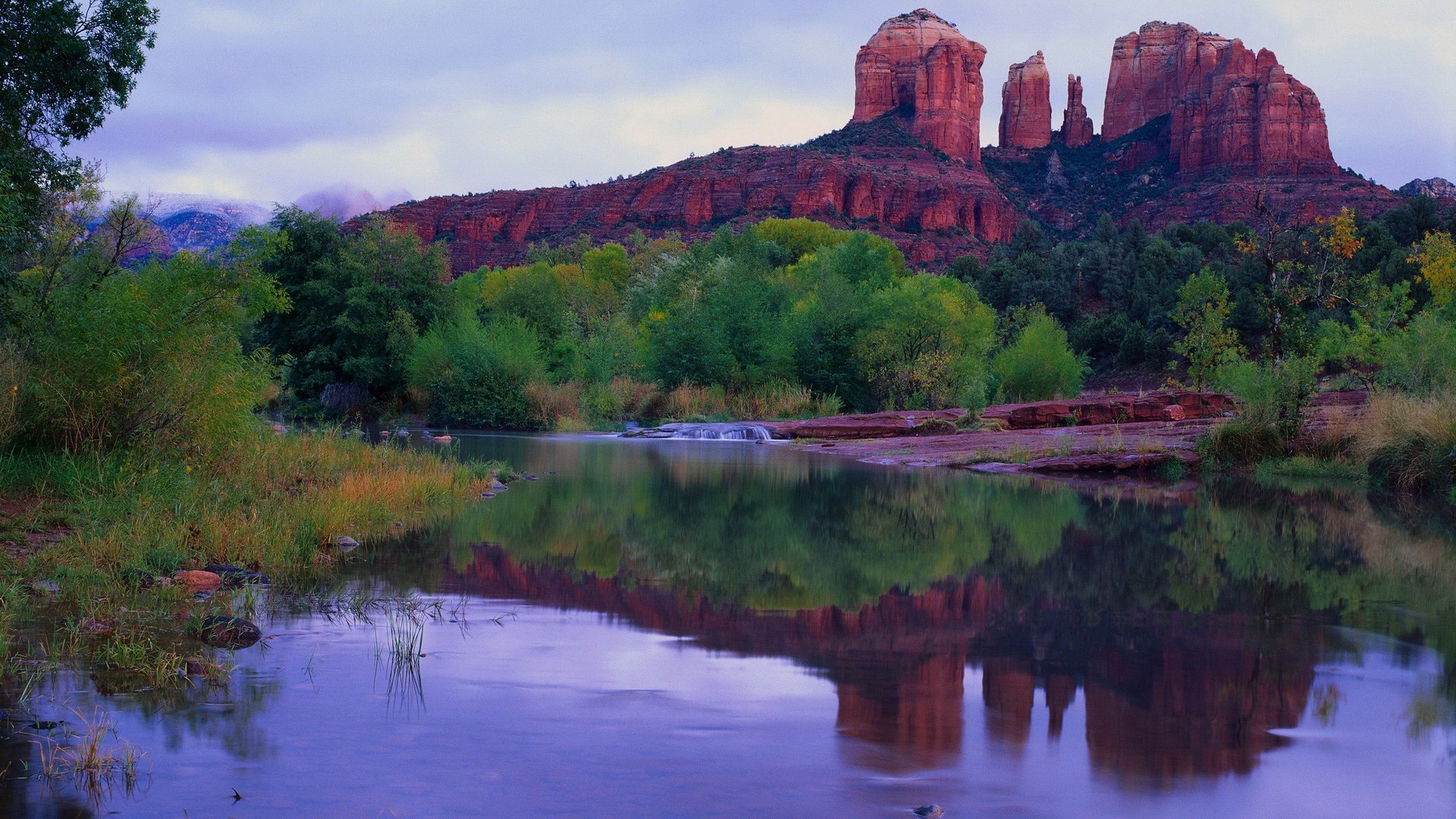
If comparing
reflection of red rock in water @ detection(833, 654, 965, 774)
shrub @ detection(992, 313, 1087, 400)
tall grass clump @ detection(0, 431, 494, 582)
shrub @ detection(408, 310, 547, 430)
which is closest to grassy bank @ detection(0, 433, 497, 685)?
tall grass clump @ detection(0, 431, 494, 582)

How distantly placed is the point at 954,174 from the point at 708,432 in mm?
86209

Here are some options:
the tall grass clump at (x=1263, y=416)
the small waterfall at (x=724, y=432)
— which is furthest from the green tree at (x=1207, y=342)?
the small waterfall at (x=724, y=432)

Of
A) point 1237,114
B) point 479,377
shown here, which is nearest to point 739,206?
point 1237,114

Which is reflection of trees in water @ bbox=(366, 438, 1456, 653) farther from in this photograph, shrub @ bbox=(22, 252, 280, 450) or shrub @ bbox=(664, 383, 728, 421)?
shrub @ bbox=(664, 383, 728, 421)

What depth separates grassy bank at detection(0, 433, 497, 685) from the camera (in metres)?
6.71

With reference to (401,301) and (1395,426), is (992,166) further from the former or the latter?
(1395,426)

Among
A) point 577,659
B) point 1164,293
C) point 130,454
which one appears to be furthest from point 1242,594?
point 1164,293

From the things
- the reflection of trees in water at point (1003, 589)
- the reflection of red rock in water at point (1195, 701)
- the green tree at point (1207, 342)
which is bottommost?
the reflection of red rock in water at point (1195, 701)

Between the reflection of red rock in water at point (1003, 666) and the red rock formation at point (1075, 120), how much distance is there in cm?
Result: 13337

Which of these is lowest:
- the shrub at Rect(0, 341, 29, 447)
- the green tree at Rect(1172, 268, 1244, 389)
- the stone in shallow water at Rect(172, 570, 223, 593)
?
the stone in shallow water at Rect(172, 570, 223, 593)

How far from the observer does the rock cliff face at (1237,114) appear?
349 ft

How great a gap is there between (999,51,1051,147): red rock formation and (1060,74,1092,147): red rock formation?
88.3 inches

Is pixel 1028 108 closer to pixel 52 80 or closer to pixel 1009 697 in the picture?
pixel 52 80

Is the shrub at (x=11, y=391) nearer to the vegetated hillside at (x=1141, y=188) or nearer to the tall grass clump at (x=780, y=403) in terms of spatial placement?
the tall grass clump at (x=780, y=403)
